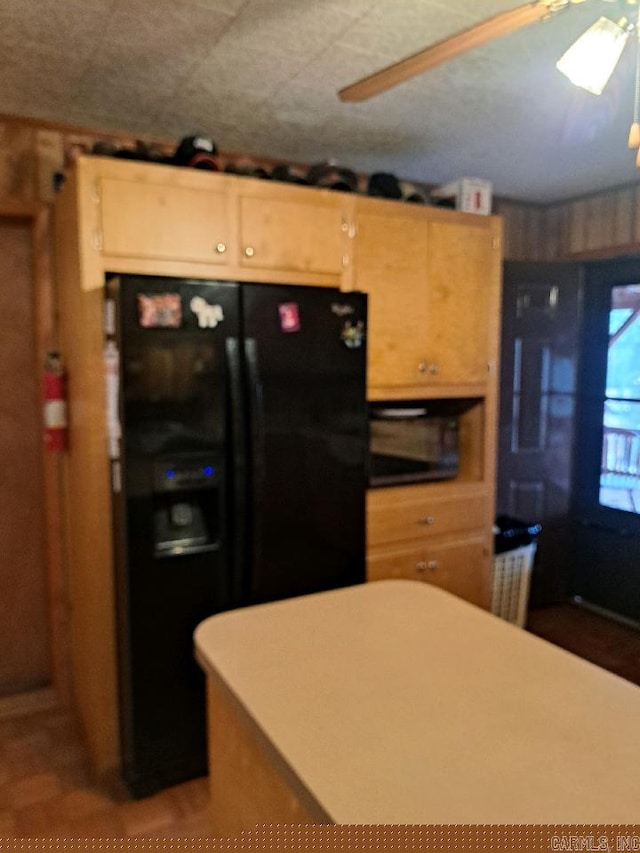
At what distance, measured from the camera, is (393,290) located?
2568 mm

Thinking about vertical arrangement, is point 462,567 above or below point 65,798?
above

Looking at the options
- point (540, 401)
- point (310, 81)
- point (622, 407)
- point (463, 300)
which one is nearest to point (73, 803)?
point (463, 300)

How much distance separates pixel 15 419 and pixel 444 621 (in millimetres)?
2126

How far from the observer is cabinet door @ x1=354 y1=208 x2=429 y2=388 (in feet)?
8.18

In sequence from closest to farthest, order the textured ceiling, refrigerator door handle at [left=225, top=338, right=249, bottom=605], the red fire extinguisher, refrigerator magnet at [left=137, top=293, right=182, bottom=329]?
the textured ceiling
refrigerator magnet at [left=137, top=293, right=182, bottom=329]
refrigerator door handle at [left=225, top=338, right=249, bottom=605]
the red fire extinguisher

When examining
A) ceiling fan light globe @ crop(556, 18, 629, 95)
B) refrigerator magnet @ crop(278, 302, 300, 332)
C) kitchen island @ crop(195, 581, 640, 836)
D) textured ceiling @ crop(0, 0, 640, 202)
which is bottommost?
kitchen island @ crop(195, 581, 640, 836)

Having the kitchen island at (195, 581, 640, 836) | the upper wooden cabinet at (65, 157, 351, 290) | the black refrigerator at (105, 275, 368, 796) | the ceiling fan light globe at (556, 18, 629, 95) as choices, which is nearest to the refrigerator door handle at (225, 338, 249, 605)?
the black refrigerator at (105, 275, 368, 796)

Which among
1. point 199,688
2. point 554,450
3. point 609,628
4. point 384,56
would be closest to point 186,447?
point 199,688

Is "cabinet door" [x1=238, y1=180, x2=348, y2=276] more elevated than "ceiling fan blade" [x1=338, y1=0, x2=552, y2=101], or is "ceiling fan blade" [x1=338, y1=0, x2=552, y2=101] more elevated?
"ceiling fan blade" [x1=338, y1=0, x2=552, y2=101]

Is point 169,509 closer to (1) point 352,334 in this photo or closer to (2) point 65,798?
(1) point 352,334

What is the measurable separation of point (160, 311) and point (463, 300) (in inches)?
54.4

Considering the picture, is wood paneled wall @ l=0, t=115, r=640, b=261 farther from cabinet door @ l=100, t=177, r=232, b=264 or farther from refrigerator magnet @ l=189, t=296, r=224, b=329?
refrigerator magnet @ l=189, t=296, r=224, b=329

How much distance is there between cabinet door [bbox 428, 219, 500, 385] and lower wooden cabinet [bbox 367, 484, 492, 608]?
51cm

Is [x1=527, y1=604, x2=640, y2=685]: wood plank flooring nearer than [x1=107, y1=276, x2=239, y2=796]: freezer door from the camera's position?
No
